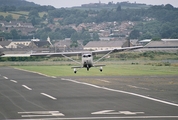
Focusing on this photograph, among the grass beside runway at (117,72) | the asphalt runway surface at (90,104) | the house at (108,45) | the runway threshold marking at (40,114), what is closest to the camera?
the asphalt runway surface at (90,104)

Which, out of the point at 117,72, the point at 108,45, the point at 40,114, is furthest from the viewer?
the point at 108,45

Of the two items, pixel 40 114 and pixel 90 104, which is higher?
pixel 40 114

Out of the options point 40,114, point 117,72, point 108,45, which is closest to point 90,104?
point 40,114

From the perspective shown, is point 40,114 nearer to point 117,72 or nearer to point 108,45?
point 117,72

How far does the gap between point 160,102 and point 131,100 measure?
1486mm

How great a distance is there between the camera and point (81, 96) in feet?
88.1

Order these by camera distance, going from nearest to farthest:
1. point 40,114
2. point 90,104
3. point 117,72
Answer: point 40,114 → point 90,104 → point 117,72

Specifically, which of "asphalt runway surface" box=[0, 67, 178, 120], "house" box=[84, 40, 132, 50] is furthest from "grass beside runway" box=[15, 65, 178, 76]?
"house" box=[84, 40, 132, 50]

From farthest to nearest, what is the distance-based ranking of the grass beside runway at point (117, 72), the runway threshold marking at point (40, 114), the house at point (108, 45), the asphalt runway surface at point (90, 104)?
the house at point (108, 45) < the grass beside runway at point (117, 72) < the runway threshold marking at point (40, 114) < the asphalt runway surface at point (90, 104)

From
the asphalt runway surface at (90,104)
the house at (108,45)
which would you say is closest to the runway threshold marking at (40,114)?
the asphalt runway surface at (90,104)

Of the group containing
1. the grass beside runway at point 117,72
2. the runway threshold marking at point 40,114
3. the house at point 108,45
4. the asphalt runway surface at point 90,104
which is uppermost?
the runway threshold marking at point 40,114

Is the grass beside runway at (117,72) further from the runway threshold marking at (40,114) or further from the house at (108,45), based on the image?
the house at (108,45)

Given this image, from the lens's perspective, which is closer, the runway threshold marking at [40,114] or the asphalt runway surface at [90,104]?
the asphalt runway surface at [90,104]

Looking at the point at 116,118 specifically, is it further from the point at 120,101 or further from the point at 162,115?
the point at 120,101
